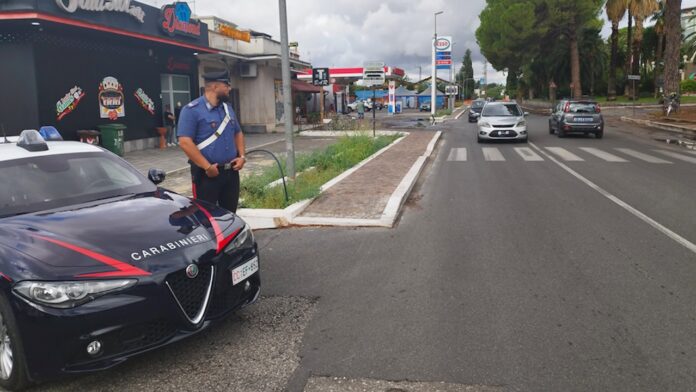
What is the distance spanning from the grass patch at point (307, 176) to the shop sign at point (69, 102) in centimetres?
705

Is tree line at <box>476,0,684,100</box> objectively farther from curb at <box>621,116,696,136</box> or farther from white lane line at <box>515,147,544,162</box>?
white lane line at <box>515,147,544,162</box>

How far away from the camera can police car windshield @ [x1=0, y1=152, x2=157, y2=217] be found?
4.29 metres

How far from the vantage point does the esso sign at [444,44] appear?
5360 centimetres

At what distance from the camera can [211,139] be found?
221 inches

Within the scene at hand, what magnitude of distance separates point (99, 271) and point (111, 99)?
1618 cm

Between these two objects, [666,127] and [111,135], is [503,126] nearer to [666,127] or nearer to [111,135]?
[666,127]

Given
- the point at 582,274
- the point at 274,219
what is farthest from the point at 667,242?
the point at 274,219

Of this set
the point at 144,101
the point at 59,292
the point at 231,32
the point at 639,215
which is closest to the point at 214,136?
the point at 59,292

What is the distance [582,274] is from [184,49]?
18731 millimetres

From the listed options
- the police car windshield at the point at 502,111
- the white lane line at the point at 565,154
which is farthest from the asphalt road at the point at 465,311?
the police car windshield at the point at 502,111

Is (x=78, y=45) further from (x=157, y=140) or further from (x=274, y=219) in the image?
(x=274, y=219)

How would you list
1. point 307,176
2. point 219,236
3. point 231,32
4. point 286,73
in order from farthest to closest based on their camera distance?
1. point 231,32
2. point 307,176
3. point 286,73
4. point 219,236

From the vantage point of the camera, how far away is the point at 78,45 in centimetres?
1647

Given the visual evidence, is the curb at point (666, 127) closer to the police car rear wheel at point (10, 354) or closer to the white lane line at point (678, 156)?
the white lane line at point (678, 156)
